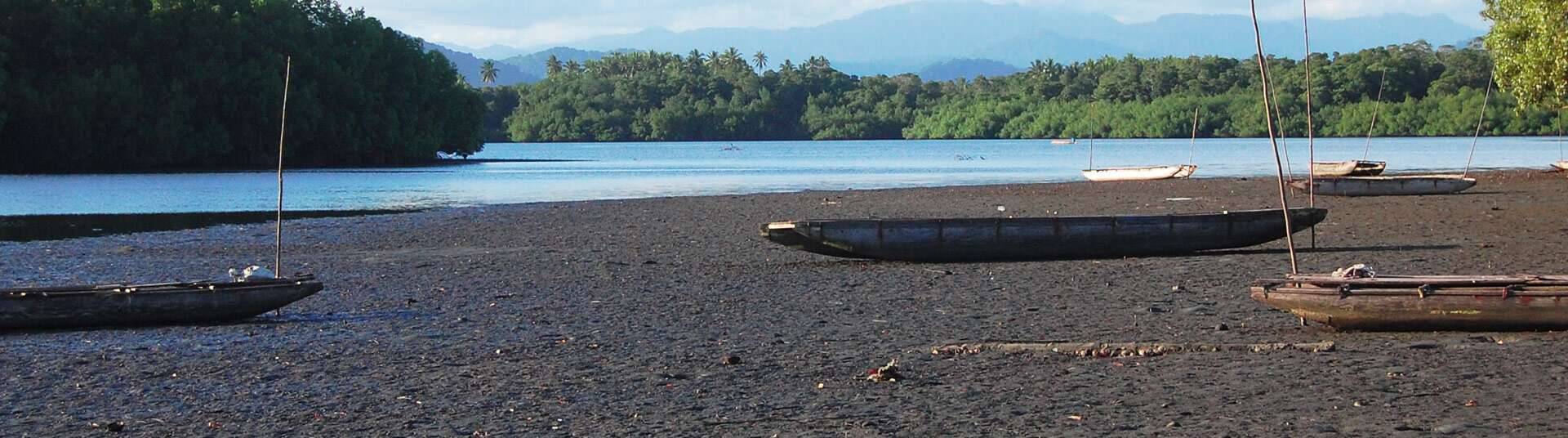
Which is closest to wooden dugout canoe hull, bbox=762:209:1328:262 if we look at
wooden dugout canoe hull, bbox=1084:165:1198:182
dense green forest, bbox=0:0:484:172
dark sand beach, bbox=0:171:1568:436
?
dark sand beach, bbox=0:171:1568:436

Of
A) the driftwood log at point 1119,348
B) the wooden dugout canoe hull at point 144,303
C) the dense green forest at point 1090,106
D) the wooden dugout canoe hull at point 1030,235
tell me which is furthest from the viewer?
the dense green forest at point 1090,106

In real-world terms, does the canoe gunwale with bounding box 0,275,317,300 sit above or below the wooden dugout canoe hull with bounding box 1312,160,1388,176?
below

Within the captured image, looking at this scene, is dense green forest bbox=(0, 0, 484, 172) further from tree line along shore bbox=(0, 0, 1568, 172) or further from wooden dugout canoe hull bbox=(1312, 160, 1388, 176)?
wooden dugout canoe hull bbox=(1312, 160, 1388, 176)

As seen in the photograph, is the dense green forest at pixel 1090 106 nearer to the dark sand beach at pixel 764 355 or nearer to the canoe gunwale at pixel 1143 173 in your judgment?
the canoe gunwale at pixel 1143 173

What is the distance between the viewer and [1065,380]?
996 centimetres

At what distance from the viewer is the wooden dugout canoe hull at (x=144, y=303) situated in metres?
13.0

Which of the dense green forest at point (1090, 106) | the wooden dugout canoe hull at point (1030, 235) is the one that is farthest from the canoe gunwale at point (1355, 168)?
the dense green forest at point (1090, 106)

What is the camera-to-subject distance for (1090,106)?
13375 cm

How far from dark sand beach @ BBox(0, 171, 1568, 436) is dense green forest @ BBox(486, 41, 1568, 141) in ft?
387

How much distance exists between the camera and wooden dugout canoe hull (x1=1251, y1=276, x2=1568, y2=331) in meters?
11.0

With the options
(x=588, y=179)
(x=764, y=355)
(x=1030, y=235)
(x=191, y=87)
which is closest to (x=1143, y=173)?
(x=588, y=179)

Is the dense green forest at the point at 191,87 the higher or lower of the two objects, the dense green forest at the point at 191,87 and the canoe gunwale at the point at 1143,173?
the higher

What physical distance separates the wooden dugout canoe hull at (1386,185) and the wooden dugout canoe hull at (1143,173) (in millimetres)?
13850

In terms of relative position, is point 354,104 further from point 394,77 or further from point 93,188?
point 93,188
